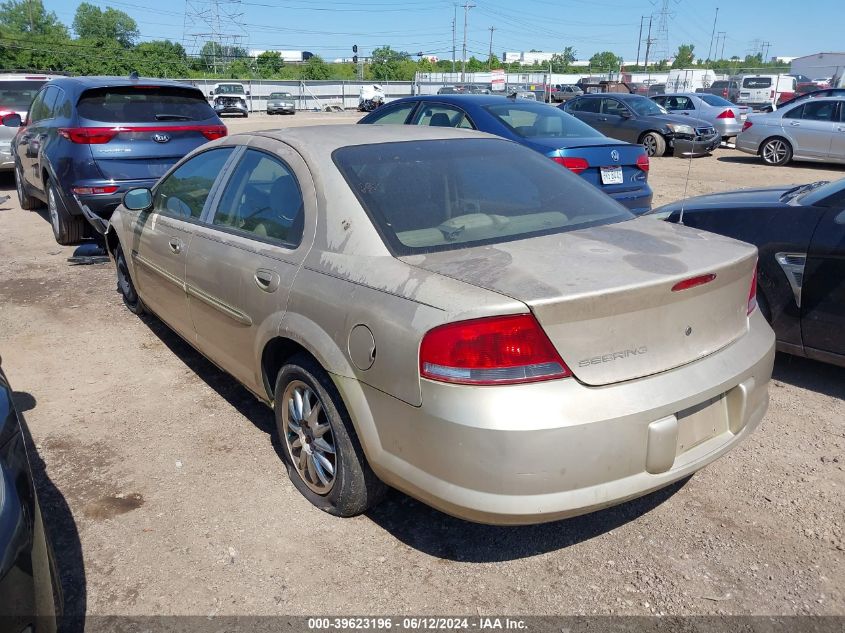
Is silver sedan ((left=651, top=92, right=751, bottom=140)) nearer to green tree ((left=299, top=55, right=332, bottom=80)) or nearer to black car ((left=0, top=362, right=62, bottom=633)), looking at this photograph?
black car ((left=0, top=362, right=62, bottom=633))

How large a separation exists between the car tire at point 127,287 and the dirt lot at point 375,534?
136 centimetres

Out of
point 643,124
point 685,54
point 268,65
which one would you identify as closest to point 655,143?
point 643,124

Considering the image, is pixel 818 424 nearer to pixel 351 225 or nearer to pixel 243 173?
pixel 351 225

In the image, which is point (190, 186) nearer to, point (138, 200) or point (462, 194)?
point (138, 200)

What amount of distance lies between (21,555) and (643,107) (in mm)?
17405

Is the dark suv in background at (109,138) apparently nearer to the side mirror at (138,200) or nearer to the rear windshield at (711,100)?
the side mirror at (138,200)

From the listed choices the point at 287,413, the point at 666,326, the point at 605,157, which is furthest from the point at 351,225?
the point at 605,157

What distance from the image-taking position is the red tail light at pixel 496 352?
226cm

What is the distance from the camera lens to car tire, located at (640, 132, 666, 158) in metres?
16.4

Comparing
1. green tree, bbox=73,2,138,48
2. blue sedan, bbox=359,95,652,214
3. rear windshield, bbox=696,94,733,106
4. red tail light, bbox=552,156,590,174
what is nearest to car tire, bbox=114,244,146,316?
blue sedan, bbox=359,95,652,214

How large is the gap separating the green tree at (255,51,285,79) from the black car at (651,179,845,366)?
73.1m

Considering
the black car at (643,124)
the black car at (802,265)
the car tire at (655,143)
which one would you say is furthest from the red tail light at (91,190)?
the car tire at (655,143)

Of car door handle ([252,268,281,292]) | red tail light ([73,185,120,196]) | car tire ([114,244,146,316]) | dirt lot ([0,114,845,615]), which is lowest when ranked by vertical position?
dirt lot ([0,114,845,615])

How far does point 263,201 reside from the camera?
3.44 metres
